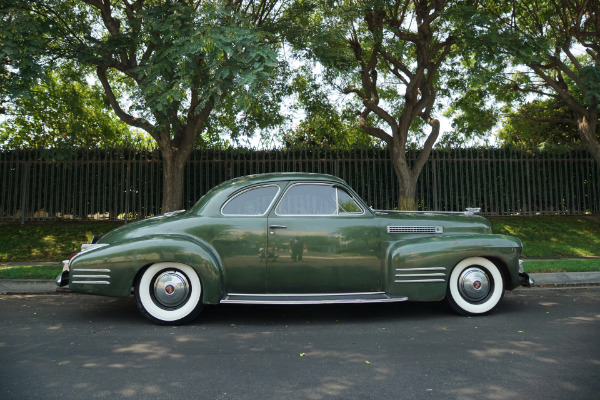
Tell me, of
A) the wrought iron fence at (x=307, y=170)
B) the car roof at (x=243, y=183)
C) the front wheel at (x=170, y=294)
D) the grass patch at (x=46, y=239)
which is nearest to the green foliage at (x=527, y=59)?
the wrought iron fence at (x=307, y=170)

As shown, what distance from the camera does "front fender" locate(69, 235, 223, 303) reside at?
5.18m

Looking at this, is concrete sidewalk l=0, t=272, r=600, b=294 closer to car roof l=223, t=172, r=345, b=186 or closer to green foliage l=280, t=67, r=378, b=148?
car roof l=223, t=172, r=345, b=186

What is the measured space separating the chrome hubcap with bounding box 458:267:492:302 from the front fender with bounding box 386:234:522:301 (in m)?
0.25

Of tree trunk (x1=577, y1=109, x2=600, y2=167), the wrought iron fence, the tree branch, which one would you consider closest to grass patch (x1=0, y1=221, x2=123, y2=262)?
the wrought iron fence

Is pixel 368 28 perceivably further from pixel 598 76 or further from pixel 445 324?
pixel 445 324

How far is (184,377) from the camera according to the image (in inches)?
139

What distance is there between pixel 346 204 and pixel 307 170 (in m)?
8.88

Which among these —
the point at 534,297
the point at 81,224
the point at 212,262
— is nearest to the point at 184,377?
the point at 212,262

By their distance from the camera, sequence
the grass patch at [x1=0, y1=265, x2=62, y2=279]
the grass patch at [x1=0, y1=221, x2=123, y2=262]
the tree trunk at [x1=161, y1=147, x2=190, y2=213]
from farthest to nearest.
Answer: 1. the tree trunk at [x1=161, y1=147, x2=190, y2=213]
2. the grass patch at [x1=0, y1=221, x2=123, y2=262]
3. the grass patch at [x1=0, y1=265, x2=62, y2=279]

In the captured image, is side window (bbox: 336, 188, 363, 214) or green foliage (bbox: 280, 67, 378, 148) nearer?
side window (bbox: 336, 188, 363, 214)

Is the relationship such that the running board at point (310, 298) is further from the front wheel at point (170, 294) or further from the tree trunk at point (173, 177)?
the tree trunk at point (173, 177)

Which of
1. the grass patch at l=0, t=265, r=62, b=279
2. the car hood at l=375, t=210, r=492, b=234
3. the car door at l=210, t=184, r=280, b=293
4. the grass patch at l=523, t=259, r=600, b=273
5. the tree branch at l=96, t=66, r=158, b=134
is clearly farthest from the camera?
the tree branch at l=96, t=66, r=158, b=134

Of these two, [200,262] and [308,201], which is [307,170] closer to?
[308,201]

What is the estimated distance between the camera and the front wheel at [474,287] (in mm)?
5633
